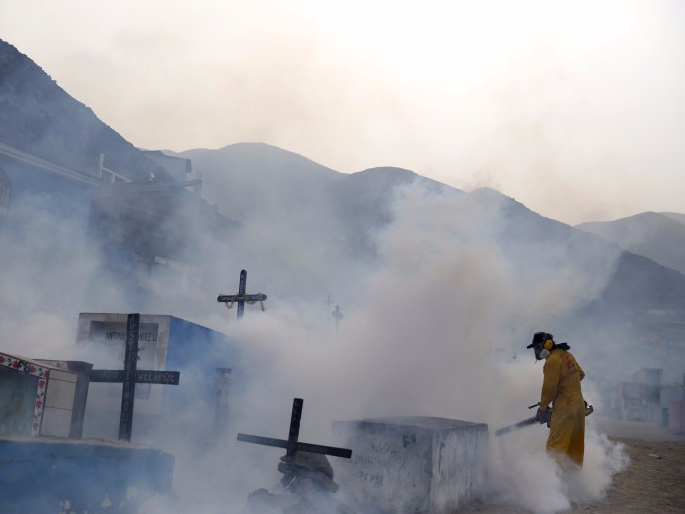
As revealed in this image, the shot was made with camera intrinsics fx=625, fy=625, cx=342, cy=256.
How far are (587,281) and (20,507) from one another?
66.8 metres

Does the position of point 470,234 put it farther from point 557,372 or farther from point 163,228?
point 163,228

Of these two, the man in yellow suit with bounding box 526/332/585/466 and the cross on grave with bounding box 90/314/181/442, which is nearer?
the cross on grave with bounding box 90/314/181/442

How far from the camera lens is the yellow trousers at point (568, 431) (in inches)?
357

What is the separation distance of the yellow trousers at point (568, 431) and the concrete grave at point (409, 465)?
1404 millimetres

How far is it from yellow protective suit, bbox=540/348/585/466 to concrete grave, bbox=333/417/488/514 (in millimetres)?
1438

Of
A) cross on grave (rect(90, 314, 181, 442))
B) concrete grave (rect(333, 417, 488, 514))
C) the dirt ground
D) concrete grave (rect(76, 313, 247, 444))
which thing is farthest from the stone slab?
the dirt ground

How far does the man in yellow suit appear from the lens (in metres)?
9.11

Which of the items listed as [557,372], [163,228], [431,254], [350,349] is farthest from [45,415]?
[163,228]

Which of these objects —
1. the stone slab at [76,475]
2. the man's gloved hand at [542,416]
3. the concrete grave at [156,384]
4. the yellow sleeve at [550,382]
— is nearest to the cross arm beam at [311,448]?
the stone slab at [76,475]

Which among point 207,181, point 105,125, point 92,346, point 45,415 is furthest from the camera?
point 207,181

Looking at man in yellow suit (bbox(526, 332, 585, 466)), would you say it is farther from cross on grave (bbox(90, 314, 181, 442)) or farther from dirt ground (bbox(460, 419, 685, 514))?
cross on grave (bbox(90, 314, 181, 442))

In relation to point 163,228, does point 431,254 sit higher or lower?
lower

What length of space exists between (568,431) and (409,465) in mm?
2992

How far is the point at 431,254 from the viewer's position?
1254 cm
